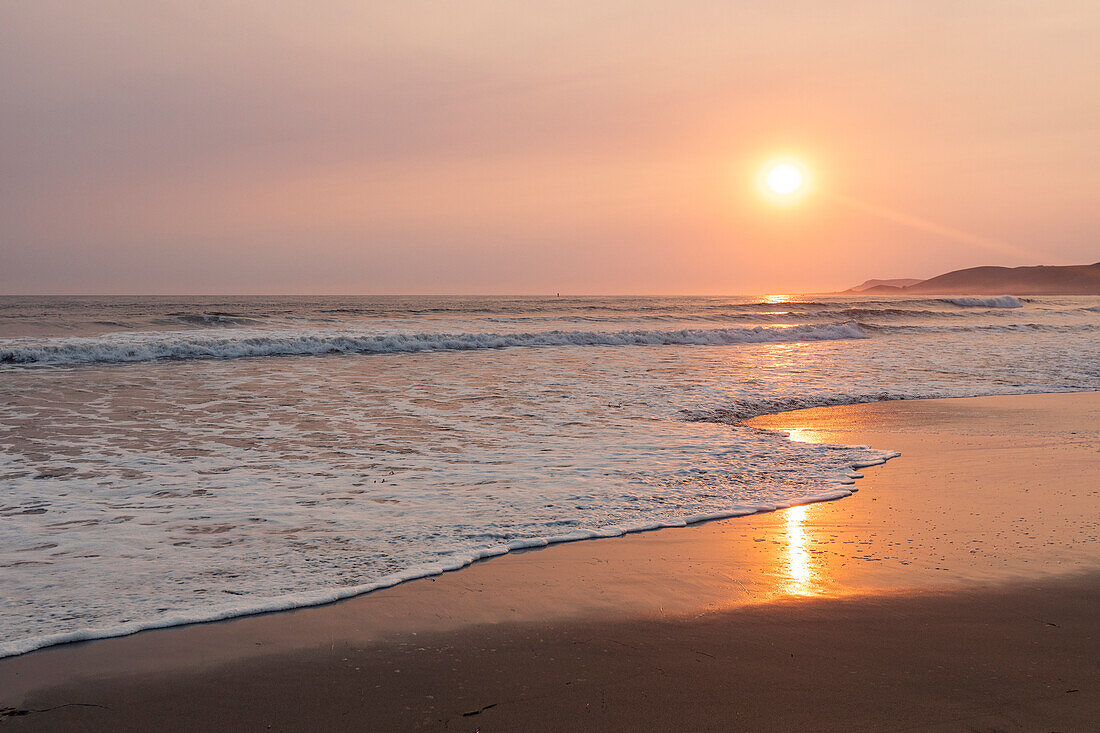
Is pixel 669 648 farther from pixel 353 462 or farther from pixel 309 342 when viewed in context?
pixel 309 342

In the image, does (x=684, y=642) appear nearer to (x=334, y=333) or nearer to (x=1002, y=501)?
(x=1002, y=501)

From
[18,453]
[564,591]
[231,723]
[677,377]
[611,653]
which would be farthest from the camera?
[677,377]

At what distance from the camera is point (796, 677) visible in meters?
2.86

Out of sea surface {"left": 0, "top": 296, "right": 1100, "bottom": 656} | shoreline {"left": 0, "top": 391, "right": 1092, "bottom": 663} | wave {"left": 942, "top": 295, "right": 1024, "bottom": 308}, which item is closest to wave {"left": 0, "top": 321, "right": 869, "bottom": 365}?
sea surface {"left": 0, "top": 296, "right": 1100, "bottom": 656}

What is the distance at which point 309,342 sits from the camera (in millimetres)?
20703

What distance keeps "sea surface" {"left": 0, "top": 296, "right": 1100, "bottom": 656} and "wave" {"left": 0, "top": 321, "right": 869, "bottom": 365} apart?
30 cm

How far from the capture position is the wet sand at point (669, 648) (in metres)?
2.60

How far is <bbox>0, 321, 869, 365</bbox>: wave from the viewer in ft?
58.4

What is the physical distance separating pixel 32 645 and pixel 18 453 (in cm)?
483

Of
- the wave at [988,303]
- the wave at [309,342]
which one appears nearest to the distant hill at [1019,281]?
the wave at [988,303]

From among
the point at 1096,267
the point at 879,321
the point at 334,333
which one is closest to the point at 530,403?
the point at 334,333

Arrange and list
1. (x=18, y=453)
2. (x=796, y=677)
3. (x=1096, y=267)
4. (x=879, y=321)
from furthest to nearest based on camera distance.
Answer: (x=1096, y=267) → (x=879, y=321) → (x=18, y=453) → (x=796, y=677)

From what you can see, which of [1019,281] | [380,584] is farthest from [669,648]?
[1019,281]

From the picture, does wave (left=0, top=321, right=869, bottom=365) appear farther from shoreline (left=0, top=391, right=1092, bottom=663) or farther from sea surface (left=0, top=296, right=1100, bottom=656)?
shoreline (left=0, top=391, right=1092, bottom=663)
